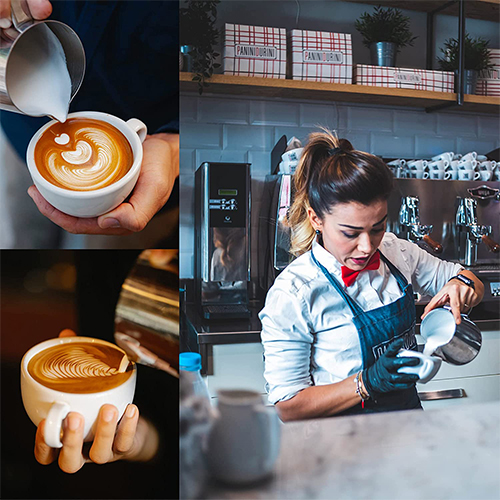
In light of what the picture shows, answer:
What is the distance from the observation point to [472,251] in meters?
1.28

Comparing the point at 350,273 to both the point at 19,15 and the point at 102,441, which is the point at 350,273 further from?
the point at 19,15

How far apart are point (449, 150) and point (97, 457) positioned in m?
1.06

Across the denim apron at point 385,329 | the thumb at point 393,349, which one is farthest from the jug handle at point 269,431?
the thumb at point 393,349

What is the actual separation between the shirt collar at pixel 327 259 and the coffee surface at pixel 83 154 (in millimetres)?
441

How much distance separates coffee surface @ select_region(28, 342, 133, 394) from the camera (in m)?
1.07

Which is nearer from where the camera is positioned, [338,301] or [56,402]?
[56,402]

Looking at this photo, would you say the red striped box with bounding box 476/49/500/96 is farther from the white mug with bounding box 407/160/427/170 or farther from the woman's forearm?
the woman's forearm

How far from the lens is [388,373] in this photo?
1174mm

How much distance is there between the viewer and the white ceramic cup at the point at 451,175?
1.27 m

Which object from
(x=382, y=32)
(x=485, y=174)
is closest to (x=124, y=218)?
(x=382, y=32)

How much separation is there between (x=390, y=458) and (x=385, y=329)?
0.33 metres

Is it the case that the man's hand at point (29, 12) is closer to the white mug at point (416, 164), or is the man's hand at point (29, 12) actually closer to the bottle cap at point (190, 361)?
the bottle cap at point (190, 361)

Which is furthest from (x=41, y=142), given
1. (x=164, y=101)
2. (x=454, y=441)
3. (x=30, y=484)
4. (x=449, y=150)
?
(x=454, y=441)

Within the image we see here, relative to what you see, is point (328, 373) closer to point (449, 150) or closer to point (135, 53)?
point (449, 150)
